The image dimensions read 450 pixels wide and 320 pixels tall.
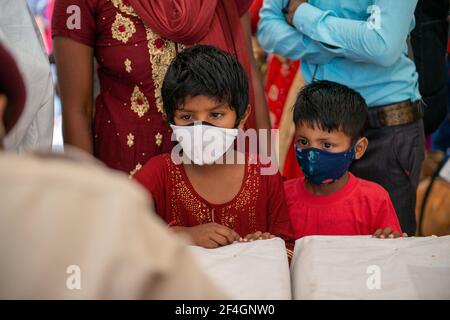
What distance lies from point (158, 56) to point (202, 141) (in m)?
0.38

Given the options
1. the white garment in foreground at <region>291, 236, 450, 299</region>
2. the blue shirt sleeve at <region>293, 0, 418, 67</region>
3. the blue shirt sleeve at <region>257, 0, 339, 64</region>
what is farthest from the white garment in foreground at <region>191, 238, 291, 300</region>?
the blue shirt sleeve at <region>257, 0, 339, 64</region>

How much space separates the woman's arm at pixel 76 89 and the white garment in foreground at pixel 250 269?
0.89m

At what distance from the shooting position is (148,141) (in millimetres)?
2627

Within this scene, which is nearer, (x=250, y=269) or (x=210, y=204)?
(x=250, y=269)

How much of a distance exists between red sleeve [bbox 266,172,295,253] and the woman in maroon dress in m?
0.40

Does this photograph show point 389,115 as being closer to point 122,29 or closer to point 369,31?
point 369,31

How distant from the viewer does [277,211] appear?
245cm

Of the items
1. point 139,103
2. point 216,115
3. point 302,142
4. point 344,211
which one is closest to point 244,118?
point 216,115

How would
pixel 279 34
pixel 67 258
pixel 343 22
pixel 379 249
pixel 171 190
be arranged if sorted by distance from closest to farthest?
1. pixel 67 258
2. pixel 379 249
3. pixel 171 190
4. pixel 343 22
5. pixel 279 34

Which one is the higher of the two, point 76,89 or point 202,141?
point 76,89

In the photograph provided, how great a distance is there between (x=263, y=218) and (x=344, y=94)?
0.58 metres
